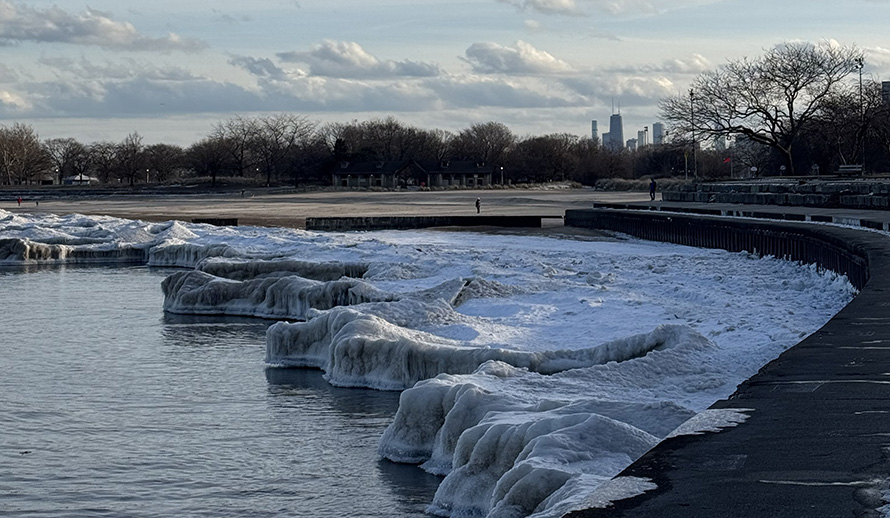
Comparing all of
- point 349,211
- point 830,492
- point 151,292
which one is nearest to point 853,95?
point 349,211

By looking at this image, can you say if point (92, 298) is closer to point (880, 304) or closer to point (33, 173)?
point (880, 304)

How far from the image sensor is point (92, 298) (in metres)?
28.9

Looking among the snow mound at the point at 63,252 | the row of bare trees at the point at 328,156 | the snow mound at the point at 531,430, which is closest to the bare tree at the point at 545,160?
the row of bare trees at the point at 328,156

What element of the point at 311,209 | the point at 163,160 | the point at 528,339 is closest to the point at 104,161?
the point at 163,160

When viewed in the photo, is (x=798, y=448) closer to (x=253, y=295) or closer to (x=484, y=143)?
(x=253, y=295)

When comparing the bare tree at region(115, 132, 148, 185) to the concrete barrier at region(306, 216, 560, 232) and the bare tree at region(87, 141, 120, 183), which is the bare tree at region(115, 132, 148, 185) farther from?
the concrete barrier at region(306, 216, 560, 232)

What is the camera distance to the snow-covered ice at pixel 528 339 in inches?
364

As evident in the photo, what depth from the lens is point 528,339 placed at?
1816 centimetres

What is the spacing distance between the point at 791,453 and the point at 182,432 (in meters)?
8.65

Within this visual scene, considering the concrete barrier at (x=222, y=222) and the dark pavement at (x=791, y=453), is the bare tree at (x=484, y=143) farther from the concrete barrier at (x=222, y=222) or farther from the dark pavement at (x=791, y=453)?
the dark pavement at (x=791, y=453)

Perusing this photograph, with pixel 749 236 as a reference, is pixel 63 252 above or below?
below

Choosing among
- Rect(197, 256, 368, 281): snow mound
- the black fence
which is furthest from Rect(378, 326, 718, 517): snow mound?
Rect(197, 256, 368, 281): snow mound

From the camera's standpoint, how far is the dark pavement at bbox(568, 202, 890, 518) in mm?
5836

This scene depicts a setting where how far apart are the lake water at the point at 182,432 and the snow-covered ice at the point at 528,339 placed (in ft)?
2.34
